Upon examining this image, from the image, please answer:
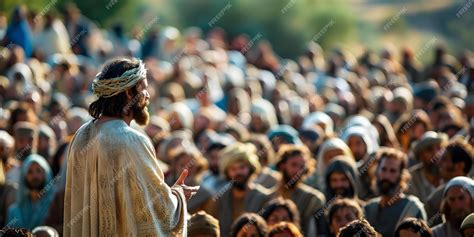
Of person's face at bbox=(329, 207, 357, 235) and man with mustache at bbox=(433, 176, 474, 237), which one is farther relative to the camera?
person's face at bbox=(329, 207, 357, 235)

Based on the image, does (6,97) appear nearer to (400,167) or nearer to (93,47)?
(93,47)

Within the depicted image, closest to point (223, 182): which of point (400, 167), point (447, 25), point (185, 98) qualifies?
point (400, 167)

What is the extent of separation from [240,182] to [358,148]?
203cm

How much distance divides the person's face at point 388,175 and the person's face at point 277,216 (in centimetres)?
100

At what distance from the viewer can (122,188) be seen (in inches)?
337

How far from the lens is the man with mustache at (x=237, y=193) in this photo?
1384cm

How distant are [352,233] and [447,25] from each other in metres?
34.9

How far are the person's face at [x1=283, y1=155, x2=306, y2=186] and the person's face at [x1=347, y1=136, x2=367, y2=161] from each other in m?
1.74

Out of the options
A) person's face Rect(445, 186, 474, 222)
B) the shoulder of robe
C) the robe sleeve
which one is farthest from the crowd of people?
the robe sleeve

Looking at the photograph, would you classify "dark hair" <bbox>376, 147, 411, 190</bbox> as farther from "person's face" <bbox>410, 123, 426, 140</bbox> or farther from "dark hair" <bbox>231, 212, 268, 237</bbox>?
"person's face" <bbox>410, 123, 426, 140</bbox>

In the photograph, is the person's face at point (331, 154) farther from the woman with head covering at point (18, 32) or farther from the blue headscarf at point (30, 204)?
the woman with head covering at point (18, 32)

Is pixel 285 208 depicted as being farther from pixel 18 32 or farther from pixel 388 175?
pixel 18 32

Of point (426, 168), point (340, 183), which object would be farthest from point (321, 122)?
point (340, 183)

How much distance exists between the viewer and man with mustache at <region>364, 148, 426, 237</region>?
12.5 meters
